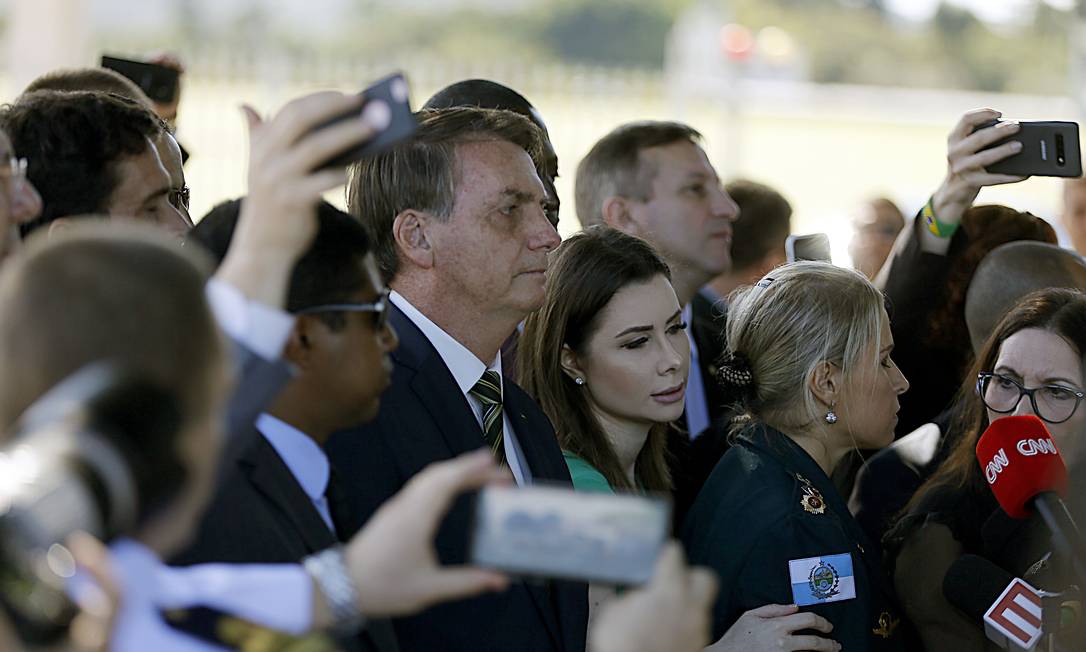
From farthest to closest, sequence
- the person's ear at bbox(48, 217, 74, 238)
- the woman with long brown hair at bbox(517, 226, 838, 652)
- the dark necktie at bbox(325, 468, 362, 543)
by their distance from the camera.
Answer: the woman with long brown hair at bbox(517, 226, 838, 652)
the person's ear at bbox(48, 217, 74, 238)
the dark necktie at bbox(325, 468, 362, 543)

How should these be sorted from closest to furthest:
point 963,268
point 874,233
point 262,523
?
point 262,523 → point 963,268 → point 874,233

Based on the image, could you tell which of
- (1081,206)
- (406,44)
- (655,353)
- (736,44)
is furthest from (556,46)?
(655,353)

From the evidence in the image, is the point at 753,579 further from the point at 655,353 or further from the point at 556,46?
the point at 556,46

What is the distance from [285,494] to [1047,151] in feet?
7.81

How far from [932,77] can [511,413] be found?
33.3m

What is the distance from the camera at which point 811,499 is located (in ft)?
9.37

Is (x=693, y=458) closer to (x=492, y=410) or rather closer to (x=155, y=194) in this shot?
(x=492, y=410)

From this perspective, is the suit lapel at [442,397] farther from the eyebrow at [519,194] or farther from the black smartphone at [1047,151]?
the black smartphone at [1047,151]

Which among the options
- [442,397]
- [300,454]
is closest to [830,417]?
[442,397]

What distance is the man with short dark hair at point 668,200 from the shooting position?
15.5 ft

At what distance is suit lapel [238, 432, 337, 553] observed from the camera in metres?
1.94

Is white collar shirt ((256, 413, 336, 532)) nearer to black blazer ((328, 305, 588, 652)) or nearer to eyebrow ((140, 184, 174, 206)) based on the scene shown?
black blazer ((328, 305, 588, 652))

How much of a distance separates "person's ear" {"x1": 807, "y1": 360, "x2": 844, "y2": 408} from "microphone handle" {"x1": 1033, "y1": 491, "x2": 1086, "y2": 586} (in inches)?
25.8

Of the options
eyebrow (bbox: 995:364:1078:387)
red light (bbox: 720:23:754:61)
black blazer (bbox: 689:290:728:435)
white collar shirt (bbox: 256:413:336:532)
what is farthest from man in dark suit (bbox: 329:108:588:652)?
red light (bbox: 720:23:754:61)
